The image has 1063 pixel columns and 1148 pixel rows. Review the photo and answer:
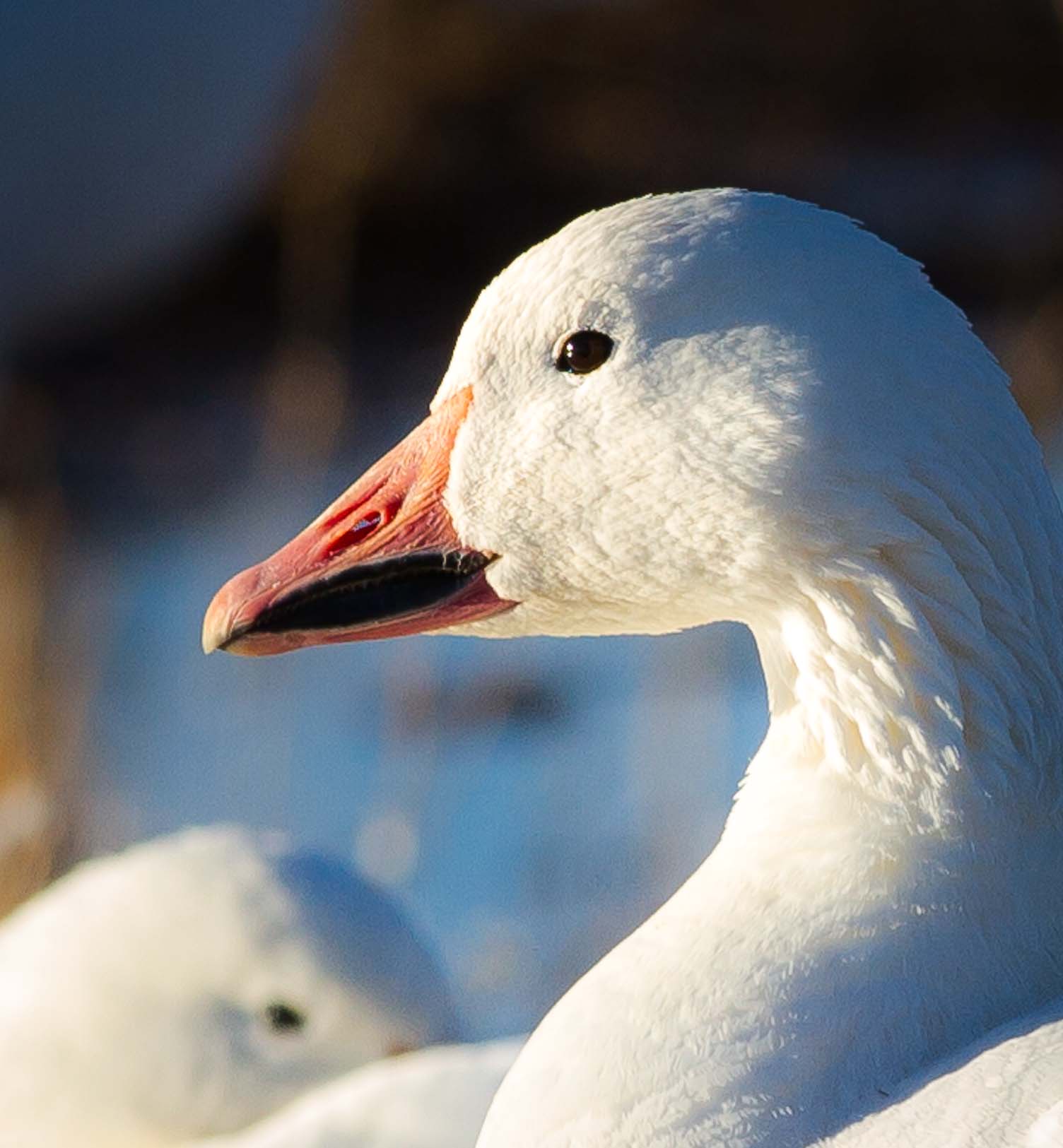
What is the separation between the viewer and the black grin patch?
137 centimetres

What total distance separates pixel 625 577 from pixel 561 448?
4.1 inches

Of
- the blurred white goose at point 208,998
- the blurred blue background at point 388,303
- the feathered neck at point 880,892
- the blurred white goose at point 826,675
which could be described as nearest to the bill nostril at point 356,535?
the blurred white goose at point 826,675

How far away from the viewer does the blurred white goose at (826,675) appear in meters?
1.14

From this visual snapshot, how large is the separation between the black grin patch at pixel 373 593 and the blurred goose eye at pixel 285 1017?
1515 millimetres

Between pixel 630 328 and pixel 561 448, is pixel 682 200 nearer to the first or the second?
pixel 630 328

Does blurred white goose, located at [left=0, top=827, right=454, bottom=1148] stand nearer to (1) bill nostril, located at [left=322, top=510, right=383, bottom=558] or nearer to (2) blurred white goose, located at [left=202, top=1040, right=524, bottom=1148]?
(2) blurred white goose, located at [left=202, top=1040, right=524, bottom=1148]

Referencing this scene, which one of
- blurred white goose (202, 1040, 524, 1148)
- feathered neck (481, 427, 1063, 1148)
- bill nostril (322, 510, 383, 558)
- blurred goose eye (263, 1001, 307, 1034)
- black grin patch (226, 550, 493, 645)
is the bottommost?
blurred white goose (202, 1040, 524, 1148)

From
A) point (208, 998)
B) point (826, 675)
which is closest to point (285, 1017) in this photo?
point (208, 998)

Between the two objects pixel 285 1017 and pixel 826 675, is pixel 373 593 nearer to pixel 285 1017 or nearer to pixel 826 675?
pixel 826 675

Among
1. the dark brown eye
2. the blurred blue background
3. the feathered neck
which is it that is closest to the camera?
the feathered neck

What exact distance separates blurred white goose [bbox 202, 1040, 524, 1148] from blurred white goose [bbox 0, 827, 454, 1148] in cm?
29

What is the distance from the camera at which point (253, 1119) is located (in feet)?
8.96

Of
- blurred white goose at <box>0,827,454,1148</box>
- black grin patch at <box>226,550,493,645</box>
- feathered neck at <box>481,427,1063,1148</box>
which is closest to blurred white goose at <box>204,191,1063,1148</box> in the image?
feathered neck at <box>481,427,1063,1148</box>

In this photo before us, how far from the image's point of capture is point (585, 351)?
1.26 m
